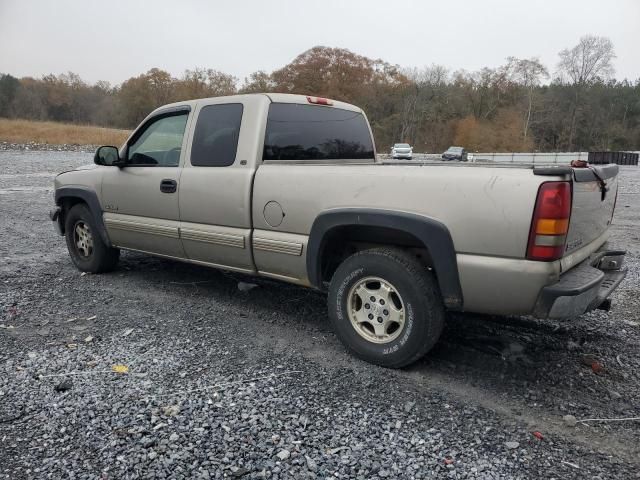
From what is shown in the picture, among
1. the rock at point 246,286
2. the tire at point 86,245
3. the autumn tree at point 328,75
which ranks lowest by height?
the rock at point 246,286

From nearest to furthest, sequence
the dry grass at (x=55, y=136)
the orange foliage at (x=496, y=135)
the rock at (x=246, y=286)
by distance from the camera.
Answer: the rock at (x=246, y=286)
the dry grass at (x=55, y=136)
the orange foliage at (x=496, y=135)

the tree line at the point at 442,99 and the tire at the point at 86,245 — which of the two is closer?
the tire at the point at 86,245

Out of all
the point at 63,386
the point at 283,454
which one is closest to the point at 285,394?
the point at 283,454

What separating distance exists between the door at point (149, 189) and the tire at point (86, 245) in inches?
12.1

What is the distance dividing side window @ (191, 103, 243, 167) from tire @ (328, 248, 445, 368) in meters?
1.52

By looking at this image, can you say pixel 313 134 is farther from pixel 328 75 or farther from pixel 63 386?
pixel 328 75

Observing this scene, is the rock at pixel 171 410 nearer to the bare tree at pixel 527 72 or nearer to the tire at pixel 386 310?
the tire at pixel 386 310

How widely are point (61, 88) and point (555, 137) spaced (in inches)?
3089

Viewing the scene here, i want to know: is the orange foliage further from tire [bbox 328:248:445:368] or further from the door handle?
tire [bbox 328:248:445:368]

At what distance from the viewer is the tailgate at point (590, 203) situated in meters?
2.93

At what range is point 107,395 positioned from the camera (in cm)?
294

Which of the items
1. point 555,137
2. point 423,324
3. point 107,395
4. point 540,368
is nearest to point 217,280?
point 107,395

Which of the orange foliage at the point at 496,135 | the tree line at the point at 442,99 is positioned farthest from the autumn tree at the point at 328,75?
the orange foliage at the point at 496,135

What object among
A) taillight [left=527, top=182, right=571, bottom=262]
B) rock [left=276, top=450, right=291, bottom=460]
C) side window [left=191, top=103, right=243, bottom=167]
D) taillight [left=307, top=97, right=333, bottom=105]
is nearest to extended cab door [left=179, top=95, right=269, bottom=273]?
side window [left=191, top=103, right=243, bottom=167]
